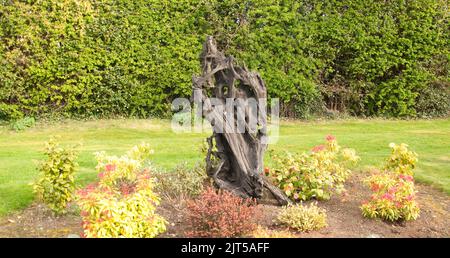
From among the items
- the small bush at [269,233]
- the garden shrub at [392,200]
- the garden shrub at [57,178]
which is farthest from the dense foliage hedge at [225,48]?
the small bush at [269,233]

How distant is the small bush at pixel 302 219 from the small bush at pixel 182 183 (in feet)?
4.56

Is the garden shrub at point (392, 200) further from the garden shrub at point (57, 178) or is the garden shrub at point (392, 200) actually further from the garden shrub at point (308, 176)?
the garden shrub at point (57, 178)

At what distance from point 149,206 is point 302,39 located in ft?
34.5

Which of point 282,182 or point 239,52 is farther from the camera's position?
point 239,52

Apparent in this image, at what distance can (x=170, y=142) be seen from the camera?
1245 cm

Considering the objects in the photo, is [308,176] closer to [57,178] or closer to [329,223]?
[329,223]

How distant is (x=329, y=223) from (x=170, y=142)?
5891mm

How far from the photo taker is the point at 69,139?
516 inches

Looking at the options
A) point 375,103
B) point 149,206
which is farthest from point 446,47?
point 149,206

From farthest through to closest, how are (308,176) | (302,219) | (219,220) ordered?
(308,176), (302,219), (219,220)

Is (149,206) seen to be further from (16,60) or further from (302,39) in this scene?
(302,39)

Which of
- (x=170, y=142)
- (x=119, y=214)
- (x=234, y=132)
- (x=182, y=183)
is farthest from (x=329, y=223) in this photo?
(x=170, y=142)

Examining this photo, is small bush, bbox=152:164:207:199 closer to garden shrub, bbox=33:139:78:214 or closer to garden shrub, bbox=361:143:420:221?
garden shrub, bbox=33:139:78:214

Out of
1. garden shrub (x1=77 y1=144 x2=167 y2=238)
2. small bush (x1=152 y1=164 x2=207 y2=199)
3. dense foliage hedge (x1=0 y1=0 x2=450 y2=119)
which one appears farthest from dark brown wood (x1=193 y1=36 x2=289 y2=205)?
dense foliage hedge (x1=0 y1=0 x2=450 y2=119)
